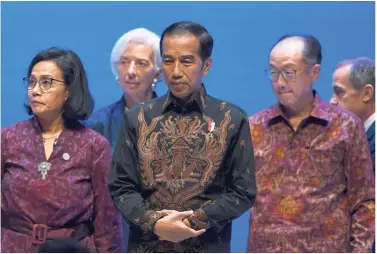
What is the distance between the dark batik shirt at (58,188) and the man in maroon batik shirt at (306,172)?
2.14 feet

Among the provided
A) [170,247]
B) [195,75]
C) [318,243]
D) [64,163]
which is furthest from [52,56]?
[318,243]

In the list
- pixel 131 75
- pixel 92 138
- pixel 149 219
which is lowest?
pixel 149 219

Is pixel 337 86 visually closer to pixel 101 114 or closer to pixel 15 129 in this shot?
pixel 101 114

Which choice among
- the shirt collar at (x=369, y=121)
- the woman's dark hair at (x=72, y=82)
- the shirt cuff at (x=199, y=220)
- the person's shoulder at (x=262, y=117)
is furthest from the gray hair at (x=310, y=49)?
the shirt cuff at (x=199, y=220)

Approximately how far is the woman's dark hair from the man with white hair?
16.8 inches

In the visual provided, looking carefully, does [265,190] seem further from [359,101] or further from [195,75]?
→ [359,101]

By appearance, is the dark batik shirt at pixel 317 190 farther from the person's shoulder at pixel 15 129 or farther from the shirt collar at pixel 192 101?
the person's shoulder at pixel 15 129

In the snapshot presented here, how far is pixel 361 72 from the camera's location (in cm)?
484

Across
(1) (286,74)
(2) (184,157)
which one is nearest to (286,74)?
(1) (286,74)

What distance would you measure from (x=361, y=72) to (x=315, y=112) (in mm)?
850

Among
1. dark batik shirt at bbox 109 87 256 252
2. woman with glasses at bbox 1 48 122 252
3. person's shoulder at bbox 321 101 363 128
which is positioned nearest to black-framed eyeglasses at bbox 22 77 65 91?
woman with glasses at bbox 1 48 122 252

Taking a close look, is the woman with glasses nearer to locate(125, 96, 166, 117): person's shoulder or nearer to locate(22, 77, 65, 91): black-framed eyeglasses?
locate(22, 77, 65, 91): black-framed eyeglasses

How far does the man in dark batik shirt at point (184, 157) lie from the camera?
351 cm

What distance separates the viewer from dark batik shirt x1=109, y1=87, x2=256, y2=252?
3512mm
